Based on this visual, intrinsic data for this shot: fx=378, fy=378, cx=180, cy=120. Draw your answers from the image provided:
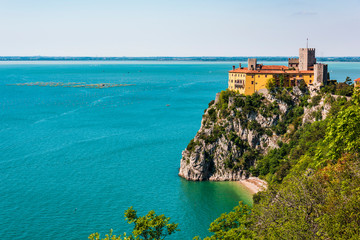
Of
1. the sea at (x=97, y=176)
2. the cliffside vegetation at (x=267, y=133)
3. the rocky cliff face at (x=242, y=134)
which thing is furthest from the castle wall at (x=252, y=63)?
the sea at (x=97, y=176)

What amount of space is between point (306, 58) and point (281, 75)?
6.78 metres

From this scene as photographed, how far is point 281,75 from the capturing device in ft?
249

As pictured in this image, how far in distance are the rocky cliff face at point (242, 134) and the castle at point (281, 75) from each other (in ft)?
7.88

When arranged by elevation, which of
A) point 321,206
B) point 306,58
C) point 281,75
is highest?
point 306,58

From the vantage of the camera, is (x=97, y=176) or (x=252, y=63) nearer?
(x=97, y=176)

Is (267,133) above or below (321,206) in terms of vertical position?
below

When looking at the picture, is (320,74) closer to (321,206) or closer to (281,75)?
(281,75)

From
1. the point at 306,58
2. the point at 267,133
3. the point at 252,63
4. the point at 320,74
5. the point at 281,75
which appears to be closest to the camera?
the point at 320,74

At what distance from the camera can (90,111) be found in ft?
462

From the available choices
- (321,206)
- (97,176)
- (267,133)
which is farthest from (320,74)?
(321,206)

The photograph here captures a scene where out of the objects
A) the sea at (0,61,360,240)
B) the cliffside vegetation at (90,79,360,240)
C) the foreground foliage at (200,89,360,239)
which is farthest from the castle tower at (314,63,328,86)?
the foreground foliage at (200,89,360,239)

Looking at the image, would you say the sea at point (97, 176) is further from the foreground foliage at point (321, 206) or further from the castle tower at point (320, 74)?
the castle tower at point (320, 74)

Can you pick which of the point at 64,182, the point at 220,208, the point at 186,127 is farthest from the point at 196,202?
the point at 186,127

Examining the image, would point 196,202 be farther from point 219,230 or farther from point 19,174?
point 19,174
